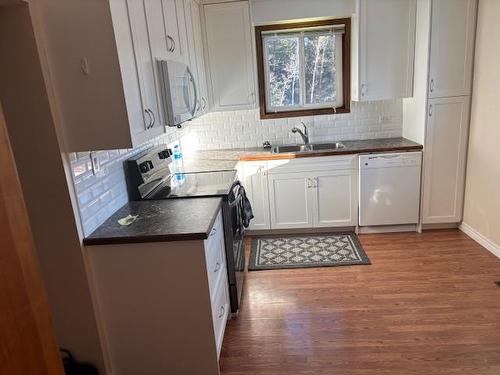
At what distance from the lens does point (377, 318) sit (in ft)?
7.79

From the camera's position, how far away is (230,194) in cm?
240

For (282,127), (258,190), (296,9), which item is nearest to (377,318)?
(258,190)

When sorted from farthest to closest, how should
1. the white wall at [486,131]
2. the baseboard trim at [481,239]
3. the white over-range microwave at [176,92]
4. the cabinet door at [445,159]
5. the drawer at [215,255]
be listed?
the cabinet door at [445,159], the baseboard trim at [481,239], the white wall at [486,131], the white over-range microwave at [176,92], the drawer at [215,255]

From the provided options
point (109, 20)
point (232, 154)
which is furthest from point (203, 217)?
point (232, 154)

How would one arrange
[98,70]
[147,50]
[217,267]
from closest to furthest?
[98,70] → [147,50] → [217,267]

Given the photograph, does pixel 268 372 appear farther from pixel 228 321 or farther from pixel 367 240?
pixel 367 240

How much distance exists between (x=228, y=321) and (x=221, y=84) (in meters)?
2.28

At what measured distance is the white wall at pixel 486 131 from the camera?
294 centimetres

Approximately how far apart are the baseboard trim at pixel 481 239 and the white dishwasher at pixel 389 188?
0.45 meters

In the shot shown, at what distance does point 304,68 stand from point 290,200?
56.1 inches

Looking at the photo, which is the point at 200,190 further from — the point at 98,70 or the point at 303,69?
the point at 303,69

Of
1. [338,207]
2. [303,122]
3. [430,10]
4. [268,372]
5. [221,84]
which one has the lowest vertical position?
[268,372]

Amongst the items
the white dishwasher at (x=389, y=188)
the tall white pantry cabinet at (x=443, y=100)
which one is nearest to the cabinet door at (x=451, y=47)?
the tall white pantry cabinet at (x=443, y=100)

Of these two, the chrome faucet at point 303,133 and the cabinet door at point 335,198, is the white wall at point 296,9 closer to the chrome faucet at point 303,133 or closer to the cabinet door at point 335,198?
the chrome faucet at point 303,133
